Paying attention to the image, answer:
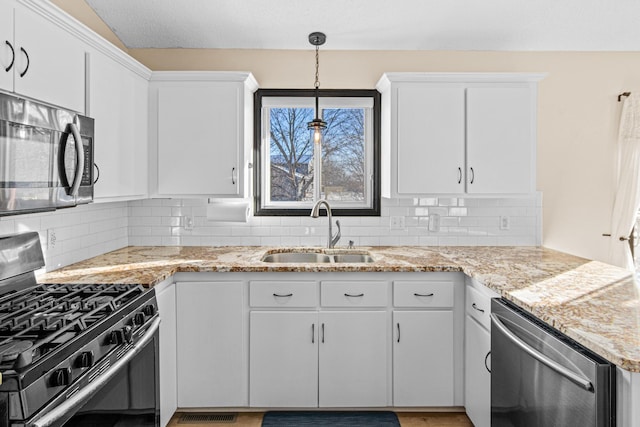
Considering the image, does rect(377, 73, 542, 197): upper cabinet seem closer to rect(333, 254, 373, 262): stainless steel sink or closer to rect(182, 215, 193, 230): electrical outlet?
rect(333, 254, 373, 262): stainless steel sink

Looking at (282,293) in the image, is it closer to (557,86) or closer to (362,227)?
(362,227)

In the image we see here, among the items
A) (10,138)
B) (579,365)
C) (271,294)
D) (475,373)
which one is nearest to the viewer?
(579,365)

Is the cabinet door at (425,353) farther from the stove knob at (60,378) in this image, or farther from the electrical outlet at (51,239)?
the electrical outlet at (51,239)

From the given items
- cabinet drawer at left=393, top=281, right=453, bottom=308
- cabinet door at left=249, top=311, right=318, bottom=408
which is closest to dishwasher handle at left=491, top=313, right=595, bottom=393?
cabinet drawer at left=393, top=281, right=453, bottom=308

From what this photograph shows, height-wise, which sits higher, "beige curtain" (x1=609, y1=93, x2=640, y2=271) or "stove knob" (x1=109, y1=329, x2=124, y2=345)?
"beige curtain" (x1=609, y1=93, x2=640, y2=271)

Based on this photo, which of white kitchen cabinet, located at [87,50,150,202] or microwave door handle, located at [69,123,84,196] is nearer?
microwave door handle, located at [69,123,84,196]

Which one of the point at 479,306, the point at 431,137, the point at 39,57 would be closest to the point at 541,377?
the point at 479,306

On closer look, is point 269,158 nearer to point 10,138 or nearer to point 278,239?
point 278,239

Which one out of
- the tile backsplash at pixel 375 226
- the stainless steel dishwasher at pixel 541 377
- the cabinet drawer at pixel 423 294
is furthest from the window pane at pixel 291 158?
the stainless steel dishwasher at pixel 541 377

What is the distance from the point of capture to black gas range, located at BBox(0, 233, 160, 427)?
1167 millimetres

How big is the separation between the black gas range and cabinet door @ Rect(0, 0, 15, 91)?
704mm

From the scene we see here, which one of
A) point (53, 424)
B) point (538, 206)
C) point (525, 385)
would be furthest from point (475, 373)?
point (53, 424)

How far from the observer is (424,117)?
116 inches

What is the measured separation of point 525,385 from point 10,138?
6.51 feet
